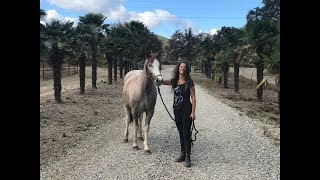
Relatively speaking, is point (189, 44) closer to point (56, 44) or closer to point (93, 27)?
point (93, 27)

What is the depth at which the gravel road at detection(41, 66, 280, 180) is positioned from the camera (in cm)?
702

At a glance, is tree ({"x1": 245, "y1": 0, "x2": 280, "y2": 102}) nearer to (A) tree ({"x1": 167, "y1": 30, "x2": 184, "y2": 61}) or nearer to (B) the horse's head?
(B) the horse's head

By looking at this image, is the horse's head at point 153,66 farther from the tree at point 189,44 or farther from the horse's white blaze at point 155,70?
the tree at point 189,44

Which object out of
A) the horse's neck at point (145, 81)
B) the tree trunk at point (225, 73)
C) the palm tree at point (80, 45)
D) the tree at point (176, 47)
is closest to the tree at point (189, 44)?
the tree at point (176, 47)

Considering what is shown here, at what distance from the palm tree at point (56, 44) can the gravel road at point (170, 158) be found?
8765 mm

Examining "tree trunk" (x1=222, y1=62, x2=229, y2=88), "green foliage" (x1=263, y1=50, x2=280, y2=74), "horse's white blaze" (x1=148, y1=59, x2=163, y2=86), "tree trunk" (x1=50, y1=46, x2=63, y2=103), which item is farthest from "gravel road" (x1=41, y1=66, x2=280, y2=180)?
"tree trunk" (x1=222, y1=62, x2=229, y2=88)

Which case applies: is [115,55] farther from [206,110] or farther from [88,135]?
[88,135]

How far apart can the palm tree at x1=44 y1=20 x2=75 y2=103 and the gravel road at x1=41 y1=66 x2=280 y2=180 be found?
8.76 metres

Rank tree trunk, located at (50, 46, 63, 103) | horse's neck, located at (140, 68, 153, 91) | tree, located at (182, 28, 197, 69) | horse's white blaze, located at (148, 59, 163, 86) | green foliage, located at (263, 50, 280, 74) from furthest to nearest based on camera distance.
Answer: tree, located at (182, 28, 197, 69) < tree trunk, located at (50, 46, 63, 103) < green foliage, located at (263, 50, 280, 74) < horse's neck, located at (140, 68, 153, 91) < horse's white blaze, located at (148, 59, 163, 86)

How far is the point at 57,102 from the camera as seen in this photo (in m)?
19.9

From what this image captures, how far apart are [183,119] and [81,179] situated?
2.34 metres

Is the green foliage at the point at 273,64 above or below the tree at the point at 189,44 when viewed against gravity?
below

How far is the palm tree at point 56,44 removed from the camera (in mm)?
19703
